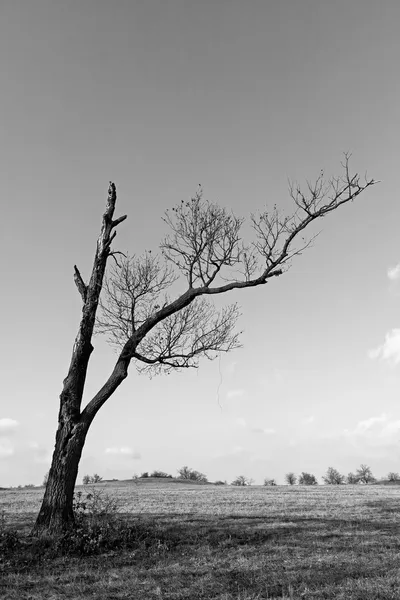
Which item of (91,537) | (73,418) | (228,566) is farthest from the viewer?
(73,418)

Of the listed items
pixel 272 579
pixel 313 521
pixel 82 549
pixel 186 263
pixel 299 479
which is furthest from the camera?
pixel 299 479

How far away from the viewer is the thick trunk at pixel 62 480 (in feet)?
38.3

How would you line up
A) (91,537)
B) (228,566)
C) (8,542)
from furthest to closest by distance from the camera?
(91,537)
(8,542)
(228,566)

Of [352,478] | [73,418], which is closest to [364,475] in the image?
[352,478]

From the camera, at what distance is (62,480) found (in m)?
12.2

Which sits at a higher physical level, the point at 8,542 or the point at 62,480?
the point at 62,480

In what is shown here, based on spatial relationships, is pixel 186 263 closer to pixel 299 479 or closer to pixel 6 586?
pixel 6 586

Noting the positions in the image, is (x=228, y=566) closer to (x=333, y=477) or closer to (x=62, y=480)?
(x=62, y=480)

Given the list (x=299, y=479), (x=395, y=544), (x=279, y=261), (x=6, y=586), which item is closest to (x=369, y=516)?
(x=395, y=544)

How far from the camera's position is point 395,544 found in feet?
35.1

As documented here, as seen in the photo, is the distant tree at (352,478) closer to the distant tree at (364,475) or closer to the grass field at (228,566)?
the distant tree at (364,475)

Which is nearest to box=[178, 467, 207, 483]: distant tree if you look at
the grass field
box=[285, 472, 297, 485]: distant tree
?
box=[285, 472, 297, 485]: distant tree

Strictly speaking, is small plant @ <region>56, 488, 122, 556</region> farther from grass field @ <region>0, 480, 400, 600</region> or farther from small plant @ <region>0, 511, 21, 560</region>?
small plant @ <region>0, 511, 21, 560</region>

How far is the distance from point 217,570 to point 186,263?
9628mm
